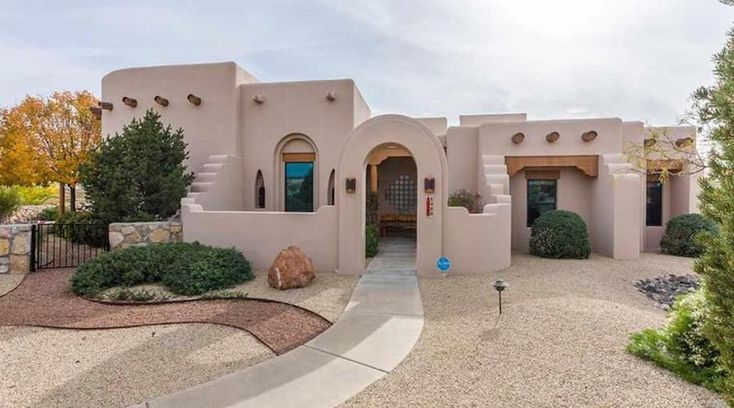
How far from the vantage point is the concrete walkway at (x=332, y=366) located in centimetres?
429

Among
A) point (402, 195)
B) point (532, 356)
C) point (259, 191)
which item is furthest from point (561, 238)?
point (259, 191)

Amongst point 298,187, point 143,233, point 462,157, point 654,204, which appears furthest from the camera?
point 462,157

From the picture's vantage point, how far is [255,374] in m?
4.86

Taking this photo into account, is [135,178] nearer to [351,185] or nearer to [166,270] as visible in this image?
[166,270]

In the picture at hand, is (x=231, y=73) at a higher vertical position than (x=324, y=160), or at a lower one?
higher

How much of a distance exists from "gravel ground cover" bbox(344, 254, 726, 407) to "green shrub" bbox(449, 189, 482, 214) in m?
4.96

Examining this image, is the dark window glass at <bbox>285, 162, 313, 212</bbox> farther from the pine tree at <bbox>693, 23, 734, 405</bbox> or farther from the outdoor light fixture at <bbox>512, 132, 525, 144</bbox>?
the pine tree at <bbox>693, 23, 734, 405</bbox>

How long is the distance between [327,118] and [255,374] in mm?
10831

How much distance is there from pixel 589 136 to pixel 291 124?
11399 mm

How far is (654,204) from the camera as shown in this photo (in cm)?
1466

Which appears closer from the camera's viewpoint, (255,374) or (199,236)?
(255,374)

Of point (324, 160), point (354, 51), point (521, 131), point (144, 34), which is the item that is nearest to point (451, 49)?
point (354, 51)

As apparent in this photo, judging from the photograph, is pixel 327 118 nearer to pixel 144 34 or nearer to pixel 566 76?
pixel 144 34

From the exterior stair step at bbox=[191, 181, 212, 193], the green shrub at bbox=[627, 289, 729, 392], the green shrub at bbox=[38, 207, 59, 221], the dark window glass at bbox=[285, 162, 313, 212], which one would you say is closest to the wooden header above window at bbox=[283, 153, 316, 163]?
the dark window glass at bbox=[285, 162, 313, 212]
